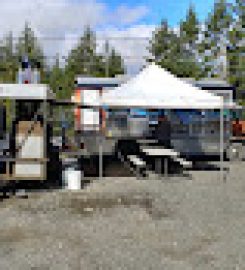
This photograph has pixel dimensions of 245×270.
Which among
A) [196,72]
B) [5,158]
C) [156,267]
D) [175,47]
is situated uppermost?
[175,47]

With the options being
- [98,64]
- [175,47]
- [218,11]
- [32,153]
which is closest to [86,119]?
[32,153]

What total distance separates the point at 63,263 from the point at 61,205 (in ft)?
12.5

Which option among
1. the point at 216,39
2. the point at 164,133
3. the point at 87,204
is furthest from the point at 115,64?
the point at 87,204

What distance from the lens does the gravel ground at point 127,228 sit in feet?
20.6

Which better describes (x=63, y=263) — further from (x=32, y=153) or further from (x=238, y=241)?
(x=32, y=153)

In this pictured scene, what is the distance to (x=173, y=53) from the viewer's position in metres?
46.3

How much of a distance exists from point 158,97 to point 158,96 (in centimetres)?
4

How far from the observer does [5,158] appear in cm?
1116

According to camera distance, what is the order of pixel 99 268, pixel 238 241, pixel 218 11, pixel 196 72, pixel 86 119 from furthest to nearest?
pixel 196 72
pixel 218 11
pixel 86 119
pixel 238 241
pixel 99 268

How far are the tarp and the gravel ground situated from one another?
2.05 m

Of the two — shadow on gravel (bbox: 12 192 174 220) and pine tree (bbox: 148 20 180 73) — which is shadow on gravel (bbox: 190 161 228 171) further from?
pine tree (bbox: 148 20 180 73)

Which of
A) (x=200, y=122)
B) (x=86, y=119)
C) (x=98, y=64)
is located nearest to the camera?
(x=200, y=122)

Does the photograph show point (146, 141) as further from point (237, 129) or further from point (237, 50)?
point (237, 50)

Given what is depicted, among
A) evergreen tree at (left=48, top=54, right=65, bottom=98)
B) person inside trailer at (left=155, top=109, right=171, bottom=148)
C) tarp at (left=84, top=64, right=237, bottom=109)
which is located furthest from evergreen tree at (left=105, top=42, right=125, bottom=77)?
tarp at (left=84, top=64, right=237, bottom=109)
